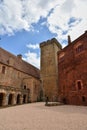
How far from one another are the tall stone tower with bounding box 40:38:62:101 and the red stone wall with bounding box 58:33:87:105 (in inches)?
281

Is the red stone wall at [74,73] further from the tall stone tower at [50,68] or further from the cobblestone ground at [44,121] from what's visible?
the cobblestone ground at [44,121]

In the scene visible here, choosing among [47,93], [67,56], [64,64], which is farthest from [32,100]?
[67,56]

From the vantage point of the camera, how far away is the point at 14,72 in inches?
1041

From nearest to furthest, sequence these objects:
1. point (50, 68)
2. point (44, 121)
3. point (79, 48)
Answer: point (44, 121) → point (79, 48) → point (50, 68)

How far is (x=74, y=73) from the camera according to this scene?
20.6 meters

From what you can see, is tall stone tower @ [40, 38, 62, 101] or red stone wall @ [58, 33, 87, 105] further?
tall stone tower @ [40, 38, 62, 101]

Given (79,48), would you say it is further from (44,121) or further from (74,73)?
(44,121)

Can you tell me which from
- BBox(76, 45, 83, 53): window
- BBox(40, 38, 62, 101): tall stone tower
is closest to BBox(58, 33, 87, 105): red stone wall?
BBox(76, 45, 83, 53): window

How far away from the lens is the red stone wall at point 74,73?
1873cm

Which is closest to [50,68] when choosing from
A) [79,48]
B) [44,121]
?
[79,48]

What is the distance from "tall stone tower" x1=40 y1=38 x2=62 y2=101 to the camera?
101 feet

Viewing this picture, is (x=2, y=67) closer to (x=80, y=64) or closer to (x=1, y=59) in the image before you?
(x=1, y=59)

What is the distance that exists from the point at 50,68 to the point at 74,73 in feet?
42.8

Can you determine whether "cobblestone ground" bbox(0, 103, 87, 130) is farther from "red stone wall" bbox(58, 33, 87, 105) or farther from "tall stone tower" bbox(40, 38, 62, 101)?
"tall stone tower" bbox(40, 38, 62, 101)
